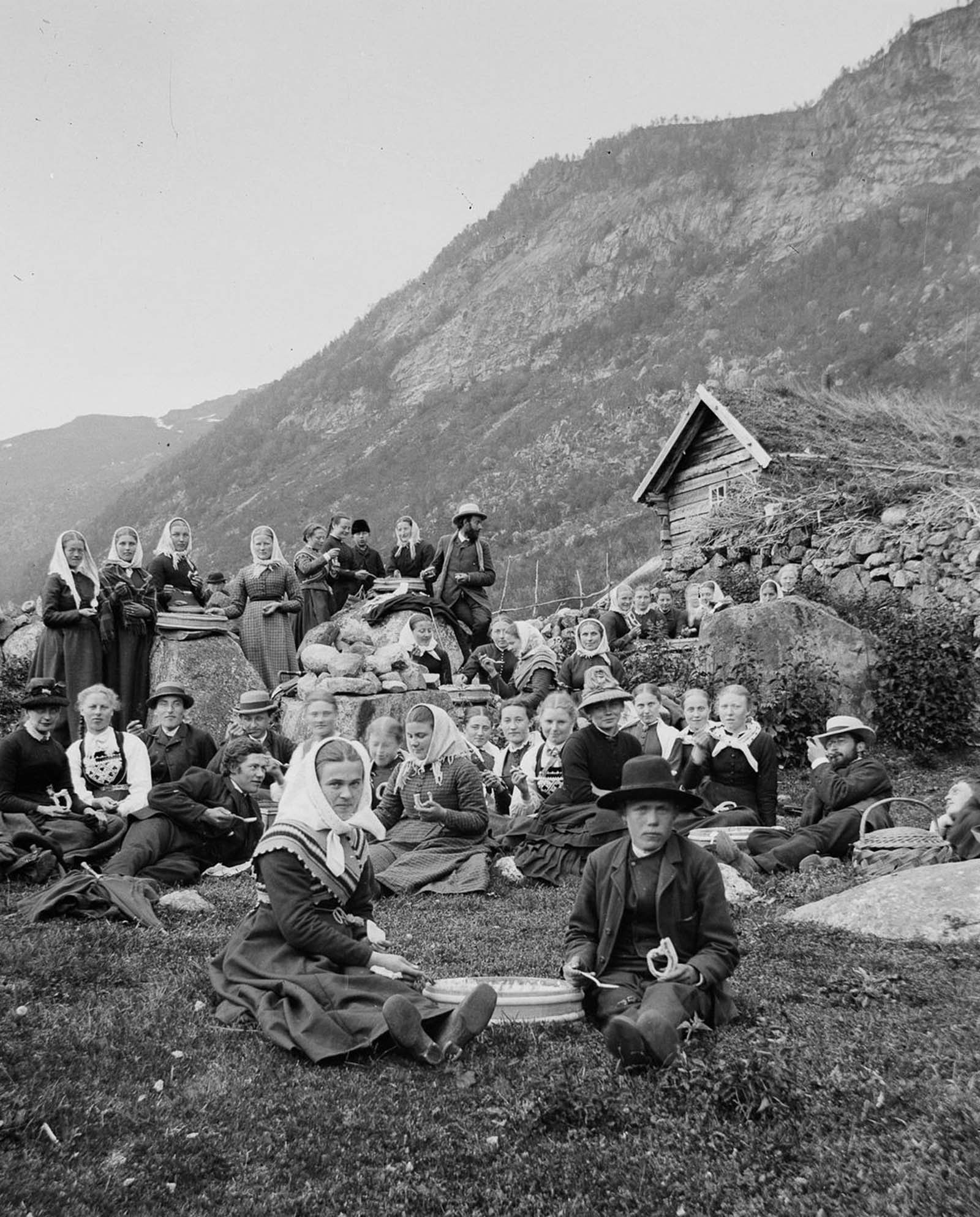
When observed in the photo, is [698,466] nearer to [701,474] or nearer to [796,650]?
[701,474]

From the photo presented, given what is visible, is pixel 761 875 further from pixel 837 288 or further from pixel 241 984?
pixel 837 288

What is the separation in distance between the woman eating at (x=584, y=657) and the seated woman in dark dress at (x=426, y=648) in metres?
1.57

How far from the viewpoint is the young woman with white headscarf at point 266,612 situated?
12914mm

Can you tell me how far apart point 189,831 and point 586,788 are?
9.41 feet

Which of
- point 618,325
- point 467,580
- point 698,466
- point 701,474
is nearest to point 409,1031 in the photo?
point 467,580

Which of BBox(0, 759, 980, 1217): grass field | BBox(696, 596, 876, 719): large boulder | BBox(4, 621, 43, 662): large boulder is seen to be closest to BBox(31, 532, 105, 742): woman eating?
BBox(4, 621, 43, 662): large boulder

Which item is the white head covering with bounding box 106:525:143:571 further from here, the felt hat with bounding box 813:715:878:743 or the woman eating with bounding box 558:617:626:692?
the felt hat with bounding box 813:715:878:743

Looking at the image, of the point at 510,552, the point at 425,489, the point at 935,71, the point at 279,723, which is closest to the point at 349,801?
the point at 279,723

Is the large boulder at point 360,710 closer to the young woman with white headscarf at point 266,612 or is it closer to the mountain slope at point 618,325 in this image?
the young woman with white headscarf at point 266,612

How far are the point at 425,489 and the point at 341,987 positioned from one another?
2152 inches

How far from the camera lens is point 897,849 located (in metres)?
7.13

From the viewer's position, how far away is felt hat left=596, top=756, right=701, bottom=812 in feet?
14.4

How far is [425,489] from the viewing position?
5822 centimetres

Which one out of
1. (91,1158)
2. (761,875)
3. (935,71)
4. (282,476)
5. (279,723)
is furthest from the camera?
(935,71)
